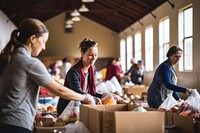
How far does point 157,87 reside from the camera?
16.3ft

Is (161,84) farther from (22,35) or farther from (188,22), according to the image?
(188,22)

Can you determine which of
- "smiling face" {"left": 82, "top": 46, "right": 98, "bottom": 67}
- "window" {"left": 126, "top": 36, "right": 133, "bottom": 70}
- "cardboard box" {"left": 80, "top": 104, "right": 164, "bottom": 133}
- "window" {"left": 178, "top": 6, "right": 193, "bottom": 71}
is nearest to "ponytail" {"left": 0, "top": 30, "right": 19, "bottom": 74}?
"cardboard box" {"left": 80, "top": 104, "right": 164, "bottom": 133}

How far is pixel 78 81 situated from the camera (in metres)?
3.72

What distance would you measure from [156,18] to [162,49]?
112cm

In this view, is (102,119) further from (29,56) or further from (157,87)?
(157,87)

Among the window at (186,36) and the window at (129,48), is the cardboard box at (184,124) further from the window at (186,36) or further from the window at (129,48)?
the window at (129,48)

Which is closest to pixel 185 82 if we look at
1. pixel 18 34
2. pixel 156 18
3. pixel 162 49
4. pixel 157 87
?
pixel 162 49

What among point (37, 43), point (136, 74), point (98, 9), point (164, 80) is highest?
point (98, 9)

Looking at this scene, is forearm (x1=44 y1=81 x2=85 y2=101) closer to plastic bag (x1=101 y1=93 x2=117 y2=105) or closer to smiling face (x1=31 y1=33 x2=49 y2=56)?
smiling face (x1=31 y1=33 x2=49 y2=56)

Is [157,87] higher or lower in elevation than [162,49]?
lower

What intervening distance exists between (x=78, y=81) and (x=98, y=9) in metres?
14.9

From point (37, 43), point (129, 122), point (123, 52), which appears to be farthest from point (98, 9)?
point (37, 43)

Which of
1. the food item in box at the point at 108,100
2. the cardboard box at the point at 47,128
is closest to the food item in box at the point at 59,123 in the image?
the cardboard box at the point at 47,128

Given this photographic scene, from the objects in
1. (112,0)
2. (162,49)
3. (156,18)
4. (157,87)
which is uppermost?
(112,0)
